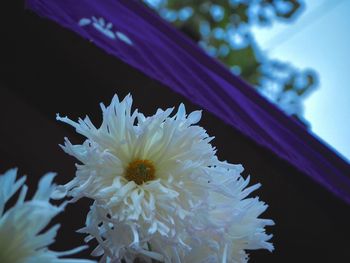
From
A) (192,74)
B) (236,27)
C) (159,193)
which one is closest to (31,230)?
(159,193)

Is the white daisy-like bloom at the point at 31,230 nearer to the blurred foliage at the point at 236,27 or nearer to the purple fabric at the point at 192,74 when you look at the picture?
the purple fabric at the point at 192,74

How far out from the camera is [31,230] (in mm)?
384

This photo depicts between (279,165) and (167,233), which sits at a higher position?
(279,165)

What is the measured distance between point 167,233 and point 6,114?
629 mm

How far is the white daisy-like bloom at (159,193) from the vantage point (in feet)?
1.65

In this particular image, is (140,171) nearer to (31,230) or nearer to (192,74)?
(31,230)

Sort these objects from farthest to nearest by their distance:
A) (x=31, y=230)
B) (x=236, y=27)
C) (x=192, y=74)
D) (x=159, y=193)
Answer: (x=236, y=27), (x=192, y=74), (x=159, y=193), (x=31, y=230)

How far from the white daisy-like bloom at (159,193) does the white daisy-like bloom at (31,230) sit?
0.12 m

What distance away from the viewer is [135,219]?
1.59ft

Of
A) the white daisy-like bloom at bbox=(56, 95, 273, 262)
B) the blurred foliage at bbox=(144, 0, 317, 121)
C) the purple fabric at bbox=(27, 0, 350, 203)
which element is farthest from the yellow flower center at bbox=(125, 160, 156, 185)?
the blurred foliage at bbox=(144, 0, 317, 121)

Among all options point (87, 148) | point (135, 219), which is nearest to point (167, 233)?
point (135, 219)

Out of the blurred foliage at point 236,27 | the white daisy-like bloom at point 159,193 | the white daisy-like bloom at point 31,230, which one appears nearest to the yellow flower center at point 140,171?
the white daisy-like bloom at point 159,193

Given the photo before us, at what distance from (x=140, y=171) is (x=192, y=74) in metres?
0.52

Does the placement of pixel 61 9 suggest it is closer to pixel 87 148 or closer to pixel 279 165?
pixel 87 148
